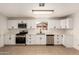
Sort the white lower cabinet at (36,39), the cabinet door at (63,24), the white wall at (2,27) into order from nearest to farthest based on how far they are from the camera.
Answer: the white wall at (2,27)
the white lower cabinet at (36,39)
the cabinet door at (63,24)

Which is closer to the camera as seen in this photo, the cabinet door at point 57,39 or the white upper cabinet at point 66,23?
the cabinet door at point 57,39

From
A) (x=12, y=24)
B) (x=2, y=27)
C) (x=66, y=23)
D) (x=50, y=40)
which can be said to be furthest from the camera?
(x=66, y=23)

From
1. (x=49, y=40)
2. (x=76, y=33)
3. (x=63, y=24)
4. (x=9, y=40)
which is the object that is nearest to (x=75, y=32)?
(x=76, y=33)

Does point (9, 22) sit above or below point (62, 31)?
above

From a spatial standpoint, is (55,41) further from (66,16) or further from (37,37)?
(66,16)

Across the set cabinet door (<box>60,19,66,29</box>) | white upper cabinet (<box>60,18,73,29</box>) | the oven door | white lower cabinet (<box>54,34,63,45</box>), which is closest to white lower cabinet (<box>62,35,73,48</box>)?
white lower cabinet (<box>54,34,63,45</box>)

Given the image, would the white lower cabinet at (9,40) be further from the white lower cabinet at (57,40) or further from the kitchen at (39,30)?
the white lower cabinet at (57,40)

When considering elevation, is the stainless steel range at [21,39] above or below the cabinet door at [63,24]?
below

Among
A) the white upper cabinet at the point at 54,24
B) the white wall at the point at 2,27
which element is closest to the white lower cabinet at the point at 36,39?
the white upper cabinet at the point at 54,24

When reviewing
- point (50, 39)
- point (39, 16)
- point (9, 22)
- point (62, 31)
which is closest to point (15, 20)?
point (9, 22)

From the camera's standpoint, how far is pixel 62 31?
6.25 metres

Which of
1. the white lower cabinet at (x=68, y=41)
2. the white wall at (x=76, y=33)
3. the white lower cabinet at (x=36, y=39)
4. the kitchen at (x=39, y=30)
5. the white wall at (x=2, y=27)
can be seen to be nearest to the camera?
the white wall at (x=2, y=27)

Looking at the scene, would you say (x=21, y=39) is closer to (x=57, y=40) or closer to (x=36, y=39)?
(x=36, y=39)

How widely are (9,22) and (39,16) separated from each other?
4.24 ft
